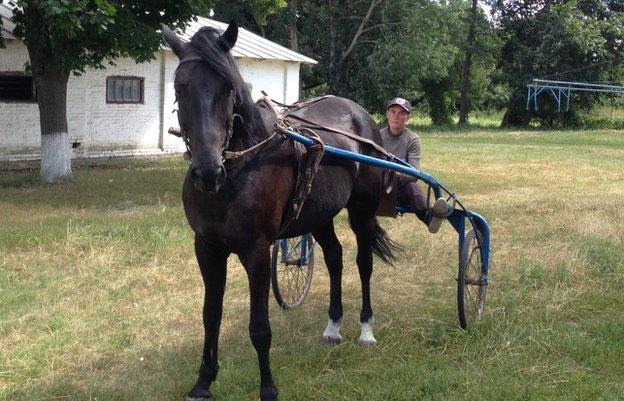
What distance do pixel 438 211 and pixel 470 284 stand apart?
74 centimetres

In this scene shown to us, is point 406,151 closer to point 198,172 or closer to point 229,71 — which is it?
point 229,71

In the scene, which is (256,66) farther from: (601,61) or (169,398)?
(601,61)

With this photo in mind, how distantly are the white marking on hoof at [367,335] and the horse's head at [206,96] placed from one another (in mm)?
2459

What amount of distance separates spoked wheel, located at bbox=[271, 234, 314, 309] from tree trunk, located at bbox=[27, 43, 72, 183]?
9144 mm

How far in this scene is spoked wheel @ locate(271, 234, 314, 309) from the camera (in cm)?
720

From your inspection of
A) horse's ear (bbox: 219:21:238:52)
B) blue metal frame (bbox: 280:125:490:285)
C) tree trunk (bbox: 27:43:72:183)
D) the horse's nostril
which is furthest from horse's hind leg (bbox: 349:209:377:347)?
tree trunk (bbox: 27:43:72:183)

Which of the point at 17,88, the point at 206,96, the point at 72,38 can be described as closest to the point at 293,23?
the point at 17,88

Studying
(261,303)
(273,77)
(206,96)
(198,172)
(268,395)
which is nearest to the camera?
(198,172)

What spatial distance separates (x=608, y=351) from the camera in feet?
19.0

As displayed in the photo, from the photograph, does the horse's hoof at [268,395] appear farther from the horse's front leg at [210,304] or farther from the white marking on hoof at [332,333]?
the white marking on hoof at [332,333]

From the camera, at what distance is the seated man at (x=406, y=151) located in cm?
677

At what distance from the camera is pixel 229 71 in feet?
14.1

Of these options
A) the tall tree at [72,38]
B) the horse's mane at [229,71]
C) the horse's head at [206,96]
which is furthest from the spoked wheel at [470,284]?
the tall tree at [72,38]

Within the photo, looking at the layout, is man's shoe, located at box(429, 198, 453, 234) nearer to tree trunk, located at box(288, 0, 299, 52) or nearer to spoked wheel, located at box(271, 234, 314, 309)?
spoked wheel, located at box(271, 234, 314, 309)
